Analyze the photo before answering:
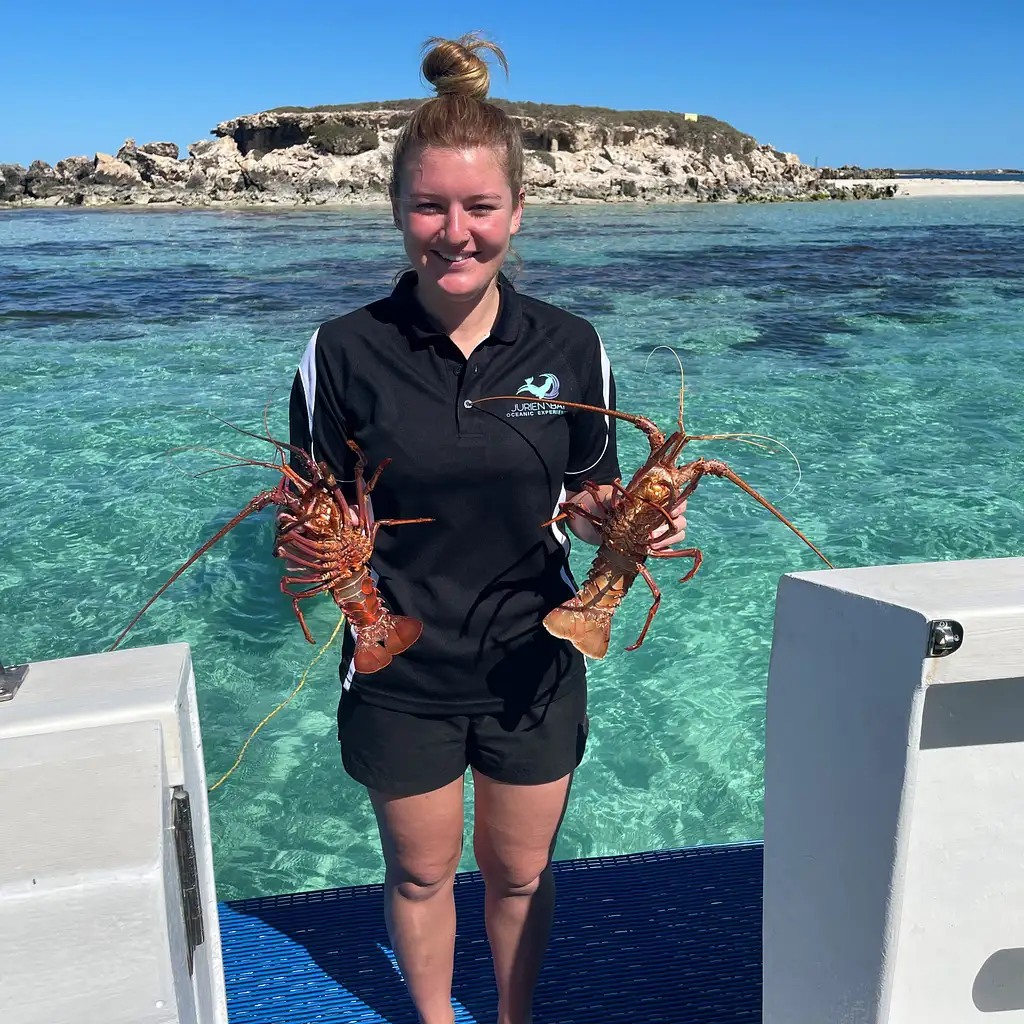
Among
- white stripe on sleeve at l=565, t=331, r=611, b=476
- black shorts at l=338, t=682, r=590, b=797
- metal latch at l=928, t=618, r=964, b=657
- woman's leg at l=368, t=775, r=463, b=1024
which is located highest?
white stripe on sleeve at l=565, t=331, r=611, b=476

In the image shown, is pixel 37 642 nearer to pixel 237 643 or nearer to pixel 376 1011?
pixel 237 643

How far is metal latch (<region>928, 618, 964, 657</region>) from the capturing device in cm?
139

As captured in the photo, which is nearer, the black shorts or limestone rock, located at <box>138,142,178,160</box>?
the black shorts

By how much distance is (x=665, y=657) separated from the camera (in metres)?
5.77

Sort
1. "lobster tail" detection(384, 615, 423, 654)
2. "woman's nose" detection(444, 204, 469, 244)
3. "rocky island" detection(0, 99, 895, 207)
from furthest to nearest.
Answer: "rocky island" detection(0, 99, 895, 207) < "lobster tail" detection(384, 615, 423, 654) < "woman's nose" detection(444, 204, 469, 244)

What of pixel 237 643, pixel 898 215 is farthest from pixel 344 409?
pixel 898 215

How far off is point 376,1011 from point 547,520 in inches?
58.5

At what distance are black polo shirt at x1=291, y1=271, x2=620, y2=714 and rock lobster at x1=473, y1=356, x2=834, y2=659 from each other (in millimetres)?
69

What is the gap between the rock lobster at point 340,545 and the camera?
2.03 meters

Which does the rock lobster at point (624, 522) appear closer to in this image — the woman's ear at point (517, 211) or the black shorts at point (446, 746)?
the black shorts at point (446, 746)

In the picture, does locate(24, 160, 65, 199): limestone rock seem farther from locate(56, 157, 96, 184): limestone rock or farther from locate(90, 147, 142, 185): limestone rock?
locate(90, 147, 142, 185): limestone rock

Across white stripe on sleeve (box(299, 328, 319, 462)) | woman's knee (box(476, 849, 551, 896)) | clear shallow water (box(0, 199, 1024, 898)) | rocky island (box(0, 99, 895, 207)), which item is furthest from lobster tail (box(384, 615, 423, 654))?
rocky island (box(0, 99, 895, 207))

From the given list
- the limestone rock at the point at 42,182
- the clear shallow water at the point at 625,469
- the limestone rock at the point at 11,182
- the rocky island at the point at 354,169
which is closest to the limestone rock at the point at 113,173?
the rocky island at the point at 354,169

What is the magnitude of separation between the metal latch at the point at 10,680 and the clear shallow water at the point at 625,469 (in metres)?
2.89
